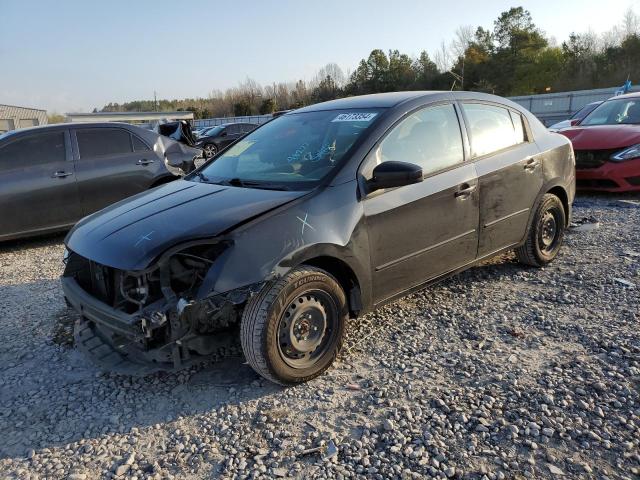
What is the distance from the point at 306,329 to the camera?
3.03 metres

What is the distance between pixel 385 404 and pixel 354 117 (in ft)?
6.78

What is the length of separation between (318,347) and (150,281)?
1.10 metres

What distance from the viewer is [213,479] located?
229cm

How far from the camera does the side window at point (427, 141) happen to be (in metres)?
3.49

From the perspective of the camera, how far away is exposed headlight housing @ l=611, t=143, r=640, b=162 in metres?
7.41

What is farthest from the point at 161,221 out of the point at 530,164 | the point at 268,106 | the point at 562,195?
the point at 268,106

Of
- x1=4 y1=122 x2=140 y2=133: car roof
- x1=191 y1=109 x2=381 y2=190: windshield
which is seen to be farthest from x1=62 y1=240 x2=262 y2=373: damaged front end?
x1=4 y1=122 x2=140 y2=133: car roof

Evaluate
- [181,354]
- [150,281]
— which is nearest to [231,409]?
[181,354]

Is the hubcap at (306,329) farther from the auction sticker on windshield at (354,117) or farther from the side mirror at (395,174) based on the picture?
the auction sticker on windshield at (354,117)

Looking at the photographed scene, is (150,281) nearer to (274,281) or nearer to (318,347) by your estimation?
(274,281)

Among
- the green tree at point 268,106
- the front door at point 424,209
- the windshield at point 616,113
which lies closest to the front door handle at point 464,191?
the front door at point 424,209

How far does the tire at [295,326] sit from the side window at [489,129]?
1845mm

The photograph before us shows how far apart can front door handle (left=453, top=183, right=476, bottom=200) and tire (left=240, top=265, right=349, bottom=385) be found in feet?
4.27

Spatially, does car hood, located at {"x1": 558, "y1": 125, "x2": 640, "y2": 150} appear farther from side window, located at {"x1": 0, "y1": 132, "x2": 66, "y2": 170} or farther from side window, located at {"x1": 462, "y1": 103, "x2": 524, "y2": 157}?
side window, located at {"x1": 0, "y1": 132, "x2": 66, "y2": 170}
